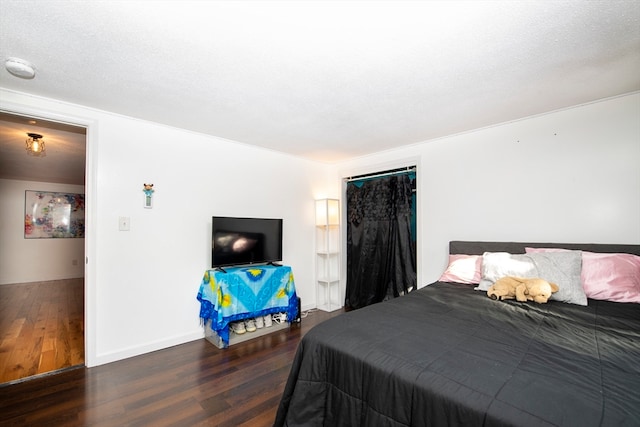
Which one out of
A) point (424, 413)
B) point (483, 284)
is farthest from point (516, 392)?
point (483, 284)

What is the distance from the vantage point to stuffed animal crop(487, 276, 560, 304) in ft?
6.73

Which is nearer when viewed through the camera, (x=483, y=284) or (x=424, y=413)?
(x=424, y=413)

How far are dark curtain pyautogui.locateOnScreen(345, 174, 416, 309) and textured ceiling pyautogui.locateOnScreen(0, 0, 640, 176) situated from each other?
127 centimetres

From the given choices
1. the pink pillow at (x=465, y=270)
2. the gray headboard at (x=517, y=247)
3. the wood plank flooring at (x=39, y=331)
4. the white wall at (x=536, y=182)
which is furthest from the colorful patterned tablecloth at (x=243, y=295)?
the gray headboard at (x=517, y=247)

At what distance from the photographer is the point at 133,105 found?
251cm

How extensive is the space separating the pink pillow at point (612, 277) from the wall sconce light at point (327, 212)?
9.17 ft

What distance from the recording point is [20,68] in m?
1.87

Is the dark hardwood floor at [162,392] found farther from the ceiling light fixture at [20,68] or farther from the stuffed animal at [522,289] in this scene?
the ceiling light fixture at [20,68]

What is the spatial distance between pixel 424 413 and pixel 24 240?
8.49 metres

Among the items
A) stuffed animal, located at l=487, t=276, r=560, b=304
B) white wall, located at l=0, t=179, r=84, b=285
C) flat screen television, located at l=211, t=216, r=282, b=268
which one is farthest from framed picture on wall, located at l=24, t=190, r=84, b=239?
stuffed animal, located at l=487, t=276, r=560, b=304

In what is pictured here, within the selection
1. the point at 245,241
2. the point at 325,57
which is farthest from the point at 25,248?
the point at 325,57

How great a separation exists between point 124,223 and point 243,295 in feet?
4.41

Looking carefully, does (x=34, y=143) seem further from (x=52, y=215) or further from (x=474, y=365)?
(x=52, y=215)

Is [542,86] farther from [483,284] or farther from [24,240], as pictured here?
[24,240]
